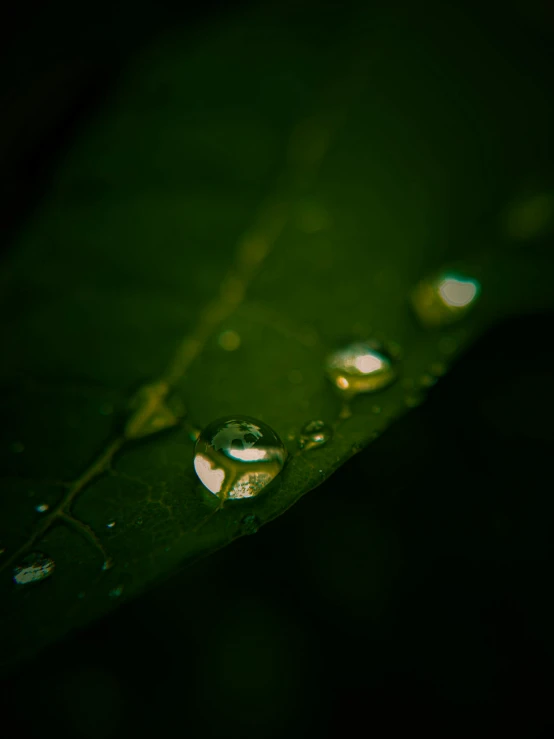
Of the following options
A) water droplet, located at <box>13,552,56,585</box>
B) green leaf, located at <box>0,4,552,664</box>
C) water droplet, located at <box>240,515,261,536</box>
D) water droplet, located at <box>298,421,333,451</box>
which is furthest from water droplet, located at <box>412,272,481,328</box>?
water droplet, located at <box>13,552,56,585</box>

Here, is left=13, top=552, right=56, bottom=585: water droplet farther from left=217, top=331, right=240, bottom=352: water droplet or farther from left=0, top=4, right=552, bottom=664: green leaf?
left=217, top=331, right=240, bottom=352: water droplet

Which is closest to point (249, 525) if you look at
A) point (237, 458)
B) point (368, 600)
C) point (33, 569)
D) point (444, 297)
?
point (237, 458)

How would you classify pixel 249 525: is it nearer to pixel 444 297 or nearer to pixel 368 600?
pixel 444 297

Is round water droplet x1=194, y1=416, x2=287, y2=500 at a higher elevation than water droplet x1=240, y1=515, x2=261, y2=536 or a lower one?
higher

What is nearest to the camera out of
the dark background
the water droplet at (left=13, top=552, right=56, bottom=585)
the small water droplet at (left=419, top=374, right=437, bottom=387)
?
the water droplet at (left=13, top=552, right=56, bottom=585)

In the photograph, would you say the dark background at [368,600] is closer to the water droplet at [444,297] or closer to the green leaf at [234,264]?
the green leaf at [234,264]
